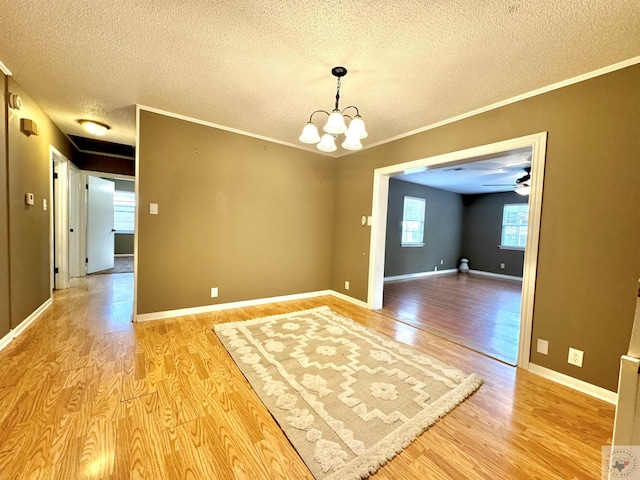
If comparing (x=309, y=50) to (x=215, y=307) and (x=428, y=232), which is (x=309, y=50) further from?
(x=428, y=232)

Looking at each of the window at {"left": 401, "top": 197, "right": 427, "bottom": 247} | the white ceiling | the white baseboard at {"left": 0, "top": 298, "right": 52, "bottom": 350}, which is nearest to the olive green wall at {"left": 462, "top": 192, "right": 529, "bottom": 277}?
the white ceiling

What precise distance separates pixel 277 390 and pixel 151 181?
2721mm

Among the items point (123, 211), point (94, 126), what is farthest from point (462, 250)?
point (123, 211)

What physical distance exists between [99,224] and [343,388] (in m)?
6.36

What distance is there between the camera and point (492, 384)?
6.77 feet

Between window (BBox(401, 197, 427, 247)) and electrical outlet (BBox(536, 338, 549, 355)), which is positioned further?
window (BBox(401, 197, 427, 247))

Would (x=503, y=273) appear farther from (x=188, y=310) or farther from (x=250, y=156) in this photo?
(x=188, y=310)

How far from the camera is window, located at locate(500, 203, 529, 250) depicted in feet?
23.5

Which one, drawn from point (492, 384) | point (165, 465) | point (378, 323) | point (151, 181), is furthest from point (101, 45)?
point (492, 384)

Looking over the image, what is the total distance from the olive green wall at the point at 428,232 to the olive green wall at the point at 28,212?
591 centimetres

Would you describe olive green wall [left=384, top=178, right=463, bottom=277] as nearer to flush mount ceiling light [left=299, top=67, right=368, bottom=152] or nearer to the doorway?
flush mount ceiling light [left=299, top=67, right=368, bottom=152]

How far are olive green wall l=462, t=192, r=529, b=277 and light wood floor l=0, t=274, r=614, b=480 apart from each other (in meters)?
6.13

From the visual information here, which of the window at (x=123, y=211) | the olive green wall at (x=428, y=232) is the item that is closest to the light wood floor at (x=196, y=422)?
the olive green wall at (x=428, y=232)

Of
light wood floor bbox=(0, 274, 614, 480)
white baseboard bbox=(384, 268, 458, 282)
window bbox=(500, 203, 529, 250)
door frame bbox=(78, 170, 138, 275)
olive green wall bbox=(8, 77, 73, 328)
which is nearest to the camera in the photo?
light wood floor bbox=(0, 274, 614, 480)
